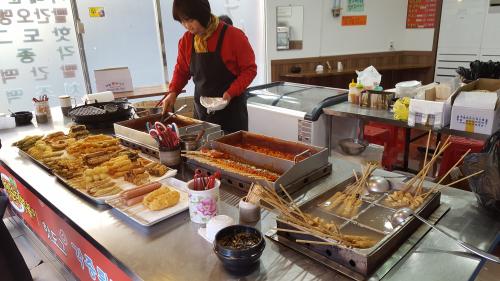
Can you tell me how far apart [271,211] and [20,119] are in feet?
8.55

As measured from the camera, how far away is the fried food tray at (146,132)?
2169mm

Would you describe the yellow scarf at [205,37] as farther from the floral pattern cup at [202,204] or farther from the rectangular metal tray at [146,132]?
the floral pattern cup at [202,204]

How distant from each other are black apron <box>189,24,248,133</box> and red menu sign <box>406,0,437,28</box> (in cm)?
565

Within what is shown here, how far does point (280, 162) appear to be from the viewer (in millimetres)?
1673

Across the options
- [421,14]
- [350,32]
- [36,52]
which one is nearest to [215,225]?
[36,52]

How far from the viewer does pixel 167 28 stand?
18.9 feet

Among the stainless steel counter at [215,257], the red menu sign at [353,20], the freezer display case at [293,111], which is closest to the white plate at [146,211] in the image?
the stainless steel counter at [215,257]

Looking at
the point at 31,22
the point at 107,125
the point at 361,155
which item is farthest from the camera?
the point at 31,22

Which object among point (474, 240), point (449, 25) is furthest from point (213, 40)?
point (449, 25)

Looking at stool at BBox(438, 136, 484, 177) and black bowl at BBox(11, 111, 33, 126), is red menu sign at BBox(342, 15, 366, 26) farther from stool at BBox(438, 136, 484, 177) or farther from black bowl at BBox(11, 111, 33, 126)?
black bowl at BBox(11, 111, 33, 126)

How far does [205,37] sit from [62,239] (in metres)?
1.76

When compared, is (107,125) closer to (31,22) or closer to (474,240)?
(474,240)

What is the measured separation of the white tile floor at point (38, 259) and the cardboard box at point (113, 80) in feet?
7.36

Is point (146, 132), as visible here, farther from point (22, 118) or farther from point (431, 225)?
point (431, 225)
